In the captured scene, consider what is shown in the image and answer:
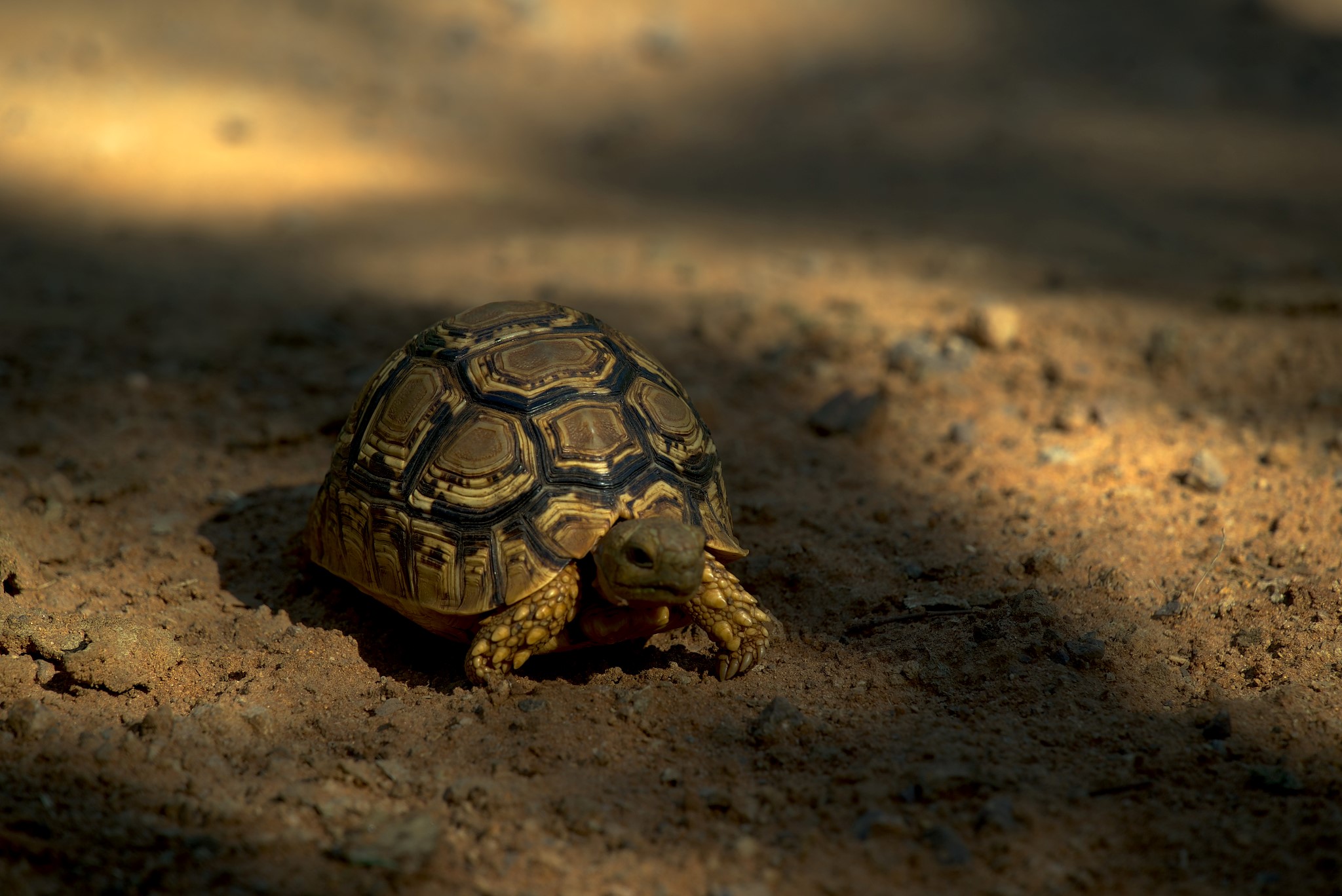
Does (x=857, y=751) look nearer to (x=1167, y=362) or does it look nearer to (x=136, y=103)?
(x=1167, y=362)

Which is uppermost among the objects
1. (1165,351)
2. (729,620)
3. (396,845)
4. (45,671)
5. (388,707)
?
(1165,351)

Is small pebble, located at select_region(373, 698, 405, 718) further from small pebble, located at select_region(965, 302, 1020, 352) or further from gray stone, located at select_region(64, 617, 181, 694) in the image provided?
small pebble, located at select_region(965, 302, 1020, 352)

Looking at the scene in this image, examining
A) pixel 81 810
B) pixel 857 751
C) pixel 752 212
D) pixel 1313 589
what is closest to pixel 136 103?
pixel 752 212

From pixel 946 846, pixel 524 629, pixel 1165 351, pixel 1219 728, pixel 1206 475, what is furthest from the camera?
pixel 1165 351

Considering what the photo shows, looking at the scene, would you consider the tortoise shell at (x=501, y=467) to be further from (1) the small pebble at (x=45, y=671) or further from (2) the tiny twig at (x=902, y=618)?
(1) the small pebble at (x=45, y=671)

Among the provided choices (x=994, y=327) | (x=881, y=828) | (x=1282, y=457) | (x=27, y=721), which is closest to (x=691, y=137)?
(x=994, y=327)

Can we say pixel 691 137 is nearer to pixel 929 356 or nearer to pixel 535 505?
pixel 929 356
